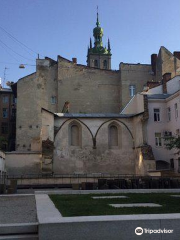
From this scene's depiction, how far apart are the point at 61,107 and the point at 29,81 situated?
5852mm

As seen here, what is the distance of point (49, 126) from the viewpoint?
34.0 meters

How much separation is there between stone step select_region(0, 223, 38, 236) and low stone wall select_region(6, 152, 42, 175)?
25.6m

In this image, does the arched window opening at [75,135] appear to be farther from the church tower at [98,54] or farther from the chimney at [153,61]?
the church tower at [98,54]

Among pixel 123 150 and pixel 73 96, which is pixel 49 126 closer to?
pixel 123 150

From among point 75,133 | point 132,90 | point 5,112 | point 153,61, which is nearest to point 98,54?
point 5,112

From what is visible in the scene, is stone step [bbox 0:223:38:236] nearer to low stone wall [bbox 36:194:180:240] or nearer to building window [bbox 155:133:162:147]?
low stone wall [bbox 36:194:180:240]

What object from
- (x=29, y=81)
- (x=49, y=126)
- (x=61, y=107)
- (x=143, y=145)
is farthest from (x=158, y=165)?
(x=29, y=81)

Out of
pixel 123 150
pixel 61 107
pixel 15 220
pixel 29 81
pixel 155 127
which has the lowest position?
pixel 15 220

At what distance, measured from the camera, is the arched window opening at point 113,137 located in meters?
36.2

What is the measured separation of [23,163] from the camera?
3244 cm

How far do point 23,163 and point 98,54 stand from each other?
7784 cm

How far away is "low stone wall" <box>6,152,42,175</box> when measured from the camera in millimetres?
32094

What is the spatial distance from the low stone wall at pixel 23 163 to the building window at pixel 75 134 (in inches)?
164

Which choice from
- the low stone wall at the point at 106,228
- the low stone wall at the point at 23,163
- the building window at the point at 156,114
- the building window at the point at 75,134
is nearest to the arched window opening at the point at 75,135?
the building window at the point at 75,134
